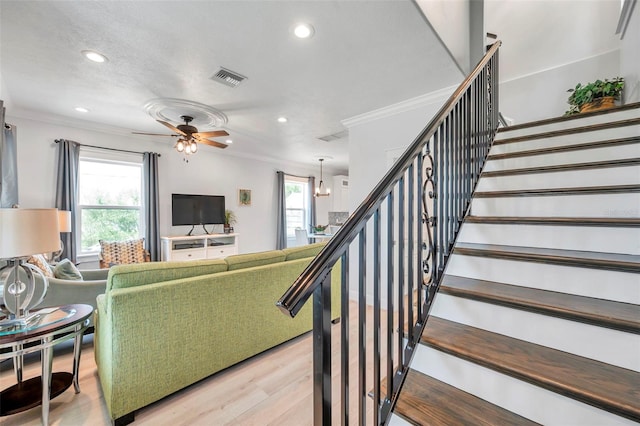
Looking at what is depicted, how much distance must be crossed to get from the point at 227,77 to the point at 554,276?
3.19 metres

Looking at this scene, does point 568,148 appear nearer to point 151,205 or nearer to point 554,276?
point 554,276

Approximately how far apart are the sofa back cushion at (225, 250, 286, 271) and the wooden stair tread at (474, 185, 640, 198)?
Answer: 181 cm

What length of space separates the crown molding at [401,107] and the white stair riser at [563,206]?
1746 millimetres

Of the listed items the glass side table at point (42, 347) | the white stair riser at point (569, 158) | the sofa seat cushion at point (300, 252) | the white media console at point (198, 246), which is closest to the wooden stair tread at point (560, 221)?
the white stair riser at point (569, 158)

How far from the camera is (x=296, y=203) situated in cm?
778

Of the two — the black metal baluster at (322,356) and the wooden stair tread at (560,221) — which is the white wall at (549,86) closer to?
the wooden stair tread at (560,221)

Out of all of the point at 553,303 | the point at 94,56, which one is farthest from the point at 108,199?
the point at 553,303

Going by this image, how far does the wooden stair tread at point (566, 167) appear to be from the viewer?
5.43 ft

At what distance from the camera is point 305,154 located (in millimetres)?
6453

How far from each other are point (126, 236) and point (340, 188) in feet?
19.0

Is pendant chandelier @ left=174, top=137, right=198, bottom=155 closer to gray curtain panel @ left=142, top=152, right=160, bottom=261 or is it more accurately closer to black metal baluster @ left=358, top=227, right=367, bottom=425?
gray curtain panel @ left=142, top=152, right=160, bottom=261

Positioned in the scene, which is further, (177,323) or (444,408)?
(177,323)

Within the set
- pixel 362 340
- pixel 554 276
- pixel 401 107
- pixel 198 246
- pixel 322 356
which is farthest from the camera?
pixel 198 246

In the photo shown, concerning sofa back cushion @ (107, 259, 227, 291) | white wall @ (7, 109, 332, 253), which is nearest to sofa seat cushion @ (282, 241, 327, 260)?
sofa back cushion @ (107, 259, 227, 291)
